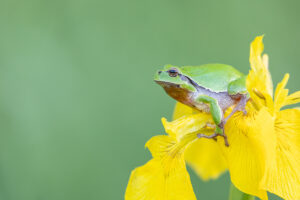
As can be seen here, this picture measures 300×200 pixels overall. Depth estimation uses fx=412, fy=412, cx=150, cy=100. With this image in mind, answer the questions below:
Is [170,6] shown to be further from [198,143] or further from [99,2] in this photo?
[198,143]

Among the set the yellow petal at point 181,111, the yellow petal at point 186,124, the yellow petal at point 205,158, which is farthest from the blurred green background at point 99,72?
the yellow petal at point 186,124

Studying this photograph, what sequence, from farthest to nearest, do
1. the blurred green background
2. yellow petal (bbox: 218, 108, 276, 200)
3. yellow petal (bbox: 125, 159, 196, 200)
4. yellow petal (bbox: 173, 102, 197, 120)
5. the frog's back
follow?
the blurred green background
yellow petal (bbox: 173, 102, 197, 120)
the frog's back
yellow petal (bbox: 125, 159, 196, 200)
yellow petal (bbox: 218, 108, 276, 200)

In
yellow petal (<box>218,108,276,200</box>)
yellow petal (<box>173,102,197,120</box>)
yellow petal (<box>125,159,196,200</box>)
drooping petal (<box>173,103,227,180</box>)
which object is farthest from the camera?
drooping petal (<box>173,103,227,180</box>)

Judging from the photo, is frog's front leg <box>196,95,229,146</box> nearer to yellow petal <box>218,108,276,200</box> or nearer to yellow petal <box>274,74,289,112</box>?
yellow petal <box>218,108,276,200</box>

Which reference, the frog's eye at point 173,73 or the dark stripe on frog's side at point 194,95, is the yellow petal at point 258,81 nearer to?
the dark stripe on frog's side at point 194,95

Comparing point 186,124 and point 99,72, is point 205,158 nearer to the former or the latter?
point 186,124

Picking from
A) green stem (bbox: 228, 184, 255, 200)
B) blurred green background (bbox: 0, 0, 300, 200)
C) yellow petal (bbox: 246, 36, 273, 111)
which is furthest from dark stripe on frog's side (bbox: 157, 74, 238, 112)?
blurred green background (bbox: 0, 0, 300, 200)

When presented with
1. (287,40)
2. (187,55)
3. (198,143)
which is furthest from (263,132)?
(287,40)
